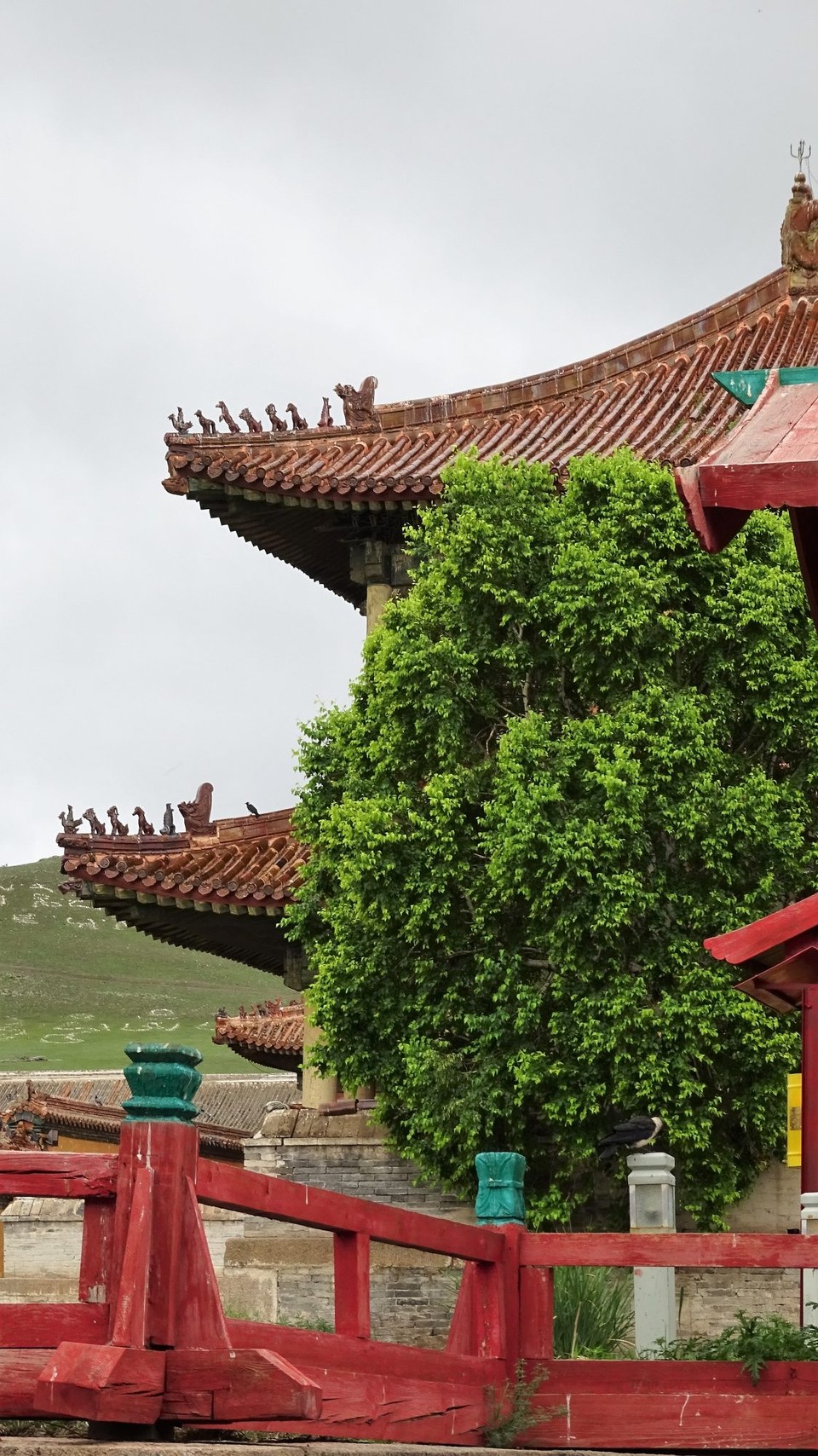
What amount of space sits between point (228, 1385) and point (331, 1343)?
3.72 feet

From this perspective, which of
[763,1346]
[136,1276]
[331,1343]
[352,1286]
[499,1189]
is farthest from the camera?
[499,1189]

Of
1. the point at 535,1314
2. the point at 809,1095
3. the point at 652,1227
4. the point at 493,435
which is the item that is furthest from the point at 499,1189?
the point at 493,435

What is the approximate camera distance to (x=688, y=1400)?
26.8 feet

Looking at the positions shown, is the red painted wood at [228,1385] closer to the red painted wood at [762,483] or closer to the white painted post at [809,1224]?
the red painted wood at [762,483]

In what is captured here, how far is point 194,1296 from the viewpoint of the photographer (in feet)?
18.5

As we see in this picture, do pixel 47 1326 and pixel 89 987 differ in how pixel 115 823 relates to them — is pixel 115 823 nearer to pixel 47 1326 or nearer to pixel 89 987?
pixel 47 1326

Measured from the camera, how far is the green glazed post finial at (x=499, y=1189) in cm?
858

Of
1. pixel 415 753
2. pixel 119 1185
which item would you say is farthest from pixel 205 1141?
pixel 119 1185

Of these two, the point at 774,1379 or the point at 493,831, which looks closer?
the point at 774,1379

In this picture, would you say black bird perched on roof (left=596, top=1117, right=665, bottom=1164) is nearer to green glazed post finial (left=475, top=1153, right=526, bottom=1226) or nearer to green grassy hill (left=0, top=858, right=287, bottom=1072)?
green glazed post finial (left=475, top=1153, right=526, bottom=1226)

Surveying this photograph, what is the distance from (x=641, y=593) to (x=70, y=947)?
95.5 metres

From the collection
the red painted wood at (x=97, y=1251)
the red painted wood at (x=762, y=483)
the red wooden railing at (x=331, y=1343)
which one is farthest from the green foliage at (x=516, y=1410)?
the red painted wood at (x=762, y=483)

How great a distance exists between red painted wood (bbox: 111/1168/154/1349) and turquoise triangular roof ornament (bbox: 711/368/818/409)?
341cm

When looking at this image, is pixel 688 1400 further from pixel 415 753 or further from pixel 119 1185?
pixel 415 753
